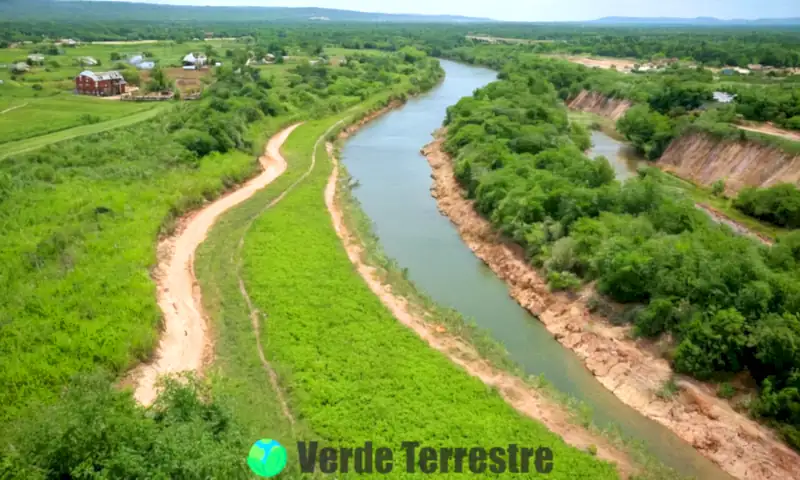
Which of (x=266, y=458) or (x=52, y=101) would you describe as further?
(x=52, y=101)

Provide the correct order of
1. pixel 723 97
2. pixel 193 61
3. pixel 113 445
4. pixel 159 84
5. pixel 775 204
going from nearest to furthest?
pixel 113 445, pixel 775 204, pixel 723 97, pixel 159 84, pixel 193 61

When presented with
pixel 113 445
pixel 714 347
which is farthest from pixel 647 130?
pixel 113 445

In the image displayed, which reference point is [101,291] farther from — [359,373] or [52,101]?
[52,101]

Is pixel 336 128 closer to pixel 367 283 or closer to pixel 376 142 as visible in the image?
pixel 376 142

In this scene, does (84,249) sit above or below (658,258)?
below

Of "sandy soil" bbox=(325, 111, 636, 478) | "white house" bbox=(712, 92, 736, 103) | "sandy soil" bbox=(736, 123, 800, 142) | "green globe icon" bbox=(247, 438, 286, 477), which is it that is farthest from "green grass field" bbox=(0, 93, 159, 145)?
"white house" bbox=(712, 92, 736, 103)

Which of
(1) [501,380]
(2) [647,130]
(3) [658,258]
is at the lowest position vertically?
(1) [501,380]

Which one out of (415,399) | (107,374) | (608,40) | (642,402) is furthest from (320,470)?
(608,40)
